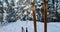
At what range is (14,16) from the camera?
101cm

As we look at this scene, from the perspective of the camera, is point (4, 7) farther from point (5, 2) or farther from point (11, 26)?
point (11, 26)

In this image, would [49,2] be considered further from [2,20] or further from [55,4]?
[2,20]

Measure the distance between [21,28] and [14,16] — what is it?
0.11 metres

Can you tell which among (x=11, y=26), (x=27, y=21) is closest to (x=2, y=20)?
(x=11, y=26)

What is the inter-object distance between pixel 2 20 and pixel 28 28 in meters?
0.21

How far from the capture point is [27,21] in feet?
3.28

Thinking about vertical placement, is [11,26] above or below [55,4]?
below

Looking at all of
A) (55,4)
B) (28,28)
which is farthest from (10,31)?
(55,4)

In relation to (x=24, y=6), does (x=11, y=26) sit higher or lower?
lower

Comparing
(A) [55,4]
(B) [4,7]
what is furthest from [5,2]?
(A) [55,4]

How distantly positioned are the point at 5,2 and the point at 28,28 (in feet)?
0.86

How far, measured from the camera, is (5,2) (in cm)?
100

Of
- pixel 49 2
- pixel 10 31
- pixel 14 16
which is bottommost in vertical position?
pixel 10 31

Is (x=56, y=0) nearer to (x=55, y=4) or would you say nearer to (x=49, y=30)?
(x=55, y=4)
